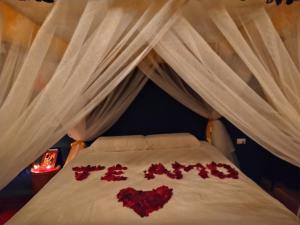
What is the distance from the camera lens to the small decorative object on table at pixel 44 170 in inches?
121

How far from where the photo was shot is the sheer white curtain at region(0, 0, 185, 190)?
120 cm

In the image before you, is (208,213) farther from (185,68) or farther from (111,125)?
(111,125)

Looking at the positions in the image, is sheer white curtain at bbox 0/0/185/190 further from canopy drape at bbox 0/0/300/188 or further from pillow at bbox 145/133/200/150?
pillow at bbox 145/133/200/150

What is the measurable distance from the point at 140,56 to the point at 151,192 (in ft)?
3.59

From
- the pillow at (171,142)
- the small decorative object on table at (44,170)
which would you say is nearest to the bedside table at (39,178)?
the small decorative object on table at (44,170)

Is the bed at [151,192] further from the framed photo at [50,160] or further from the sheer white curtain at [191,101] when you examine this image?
the framed photo at [50,160]

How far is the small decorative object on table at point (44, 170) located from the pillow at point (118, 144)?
1.94ft

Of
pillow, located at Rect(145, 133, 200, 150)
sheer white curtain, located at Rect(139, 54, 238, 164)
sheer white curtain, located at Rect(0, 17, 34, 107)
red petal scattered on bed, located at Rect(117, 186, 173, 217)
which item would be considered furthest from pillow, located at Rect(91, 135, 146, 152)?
sheer white curtain, located at Rect(0, 17, 34, 107)

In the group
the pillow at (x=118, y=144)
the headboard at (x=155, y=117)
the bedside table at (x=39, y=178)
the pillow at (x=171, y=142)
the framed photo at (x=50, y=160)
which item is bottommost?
the bedside table at (x=39, y=178)

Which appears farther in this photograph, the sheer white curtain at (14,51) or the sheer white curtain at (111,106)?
the sheer white curtain at (111,106)

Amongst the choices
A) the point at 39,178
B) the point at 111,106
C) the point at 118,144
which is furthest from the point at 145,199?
the point at 39,178

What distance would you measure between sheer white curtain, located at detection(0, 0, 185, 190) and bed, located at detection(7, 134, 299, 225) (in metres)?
0.62

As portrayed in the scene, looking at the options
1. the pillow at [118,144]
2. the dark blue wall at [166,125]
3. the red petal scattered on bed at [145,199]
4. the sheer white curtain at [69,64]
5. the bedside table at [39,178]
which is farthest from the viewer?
the dark blue wall at [166,125]

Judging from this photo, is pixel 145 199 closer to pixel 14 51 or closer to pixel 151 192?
pixel 151 192
